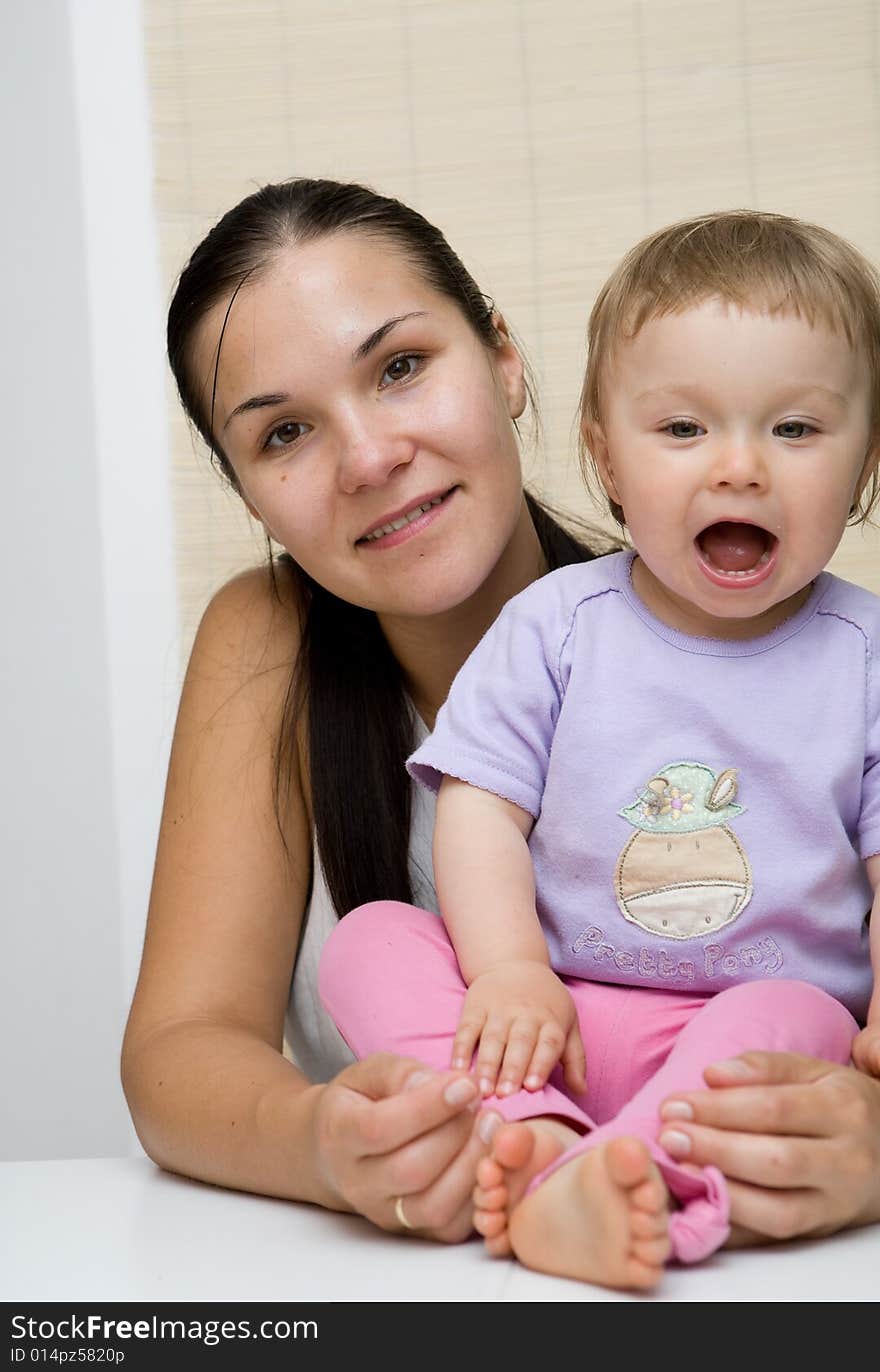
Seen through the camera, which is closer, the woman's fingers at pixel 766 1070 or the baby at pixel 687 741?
the woman's fingers at pixel 766 1070

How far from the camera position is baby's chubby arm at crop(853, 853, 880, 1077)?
1.19m

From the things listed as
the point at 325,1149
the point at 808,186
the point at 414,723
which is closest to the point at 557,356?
the point at 808,186

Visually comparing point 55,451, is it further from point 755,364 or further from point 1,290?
point 755,364

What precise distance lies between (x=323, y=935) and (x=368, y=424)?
56 centimetres

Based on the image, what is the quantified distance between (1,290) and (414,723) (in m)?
1.52

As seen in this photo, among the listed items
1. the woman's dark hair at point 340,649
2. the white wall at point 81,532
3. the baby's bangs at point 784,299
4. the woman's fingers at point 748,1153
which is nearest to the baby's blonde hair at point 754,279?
the baby's bangs at point 784,299

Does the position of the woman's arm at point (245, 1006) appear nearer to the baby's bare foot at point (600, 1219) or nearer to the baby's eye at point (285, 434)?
A: the baby's bare foot at point (600, 1219)

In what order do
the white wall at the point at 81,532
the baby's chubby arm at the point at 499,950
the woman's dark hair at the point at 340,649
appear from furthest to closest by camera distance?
the white wall at the point at 81,532 → the woman's dark hair at the point at 340,649 → the baby's chubby arm at the point at 499,950

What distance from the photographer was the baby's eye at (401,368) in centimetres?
162

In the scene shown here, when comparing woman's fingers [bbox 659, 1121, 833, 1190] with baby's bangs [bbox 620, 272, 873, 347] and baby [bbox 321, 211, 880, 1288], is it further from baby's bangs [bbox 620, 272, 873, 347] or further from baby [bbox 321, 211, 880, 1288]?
baby's bangs [bbox 620, 272, 873, 347]

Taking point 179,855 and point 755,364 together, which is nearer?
point 755,364

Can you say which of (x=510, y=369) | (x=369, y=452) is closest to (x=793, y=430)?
(x=369, y=452)

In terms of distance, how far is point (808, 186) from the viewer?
107 inches

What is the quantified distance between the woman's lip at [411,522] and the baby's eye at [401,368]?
12 cm
